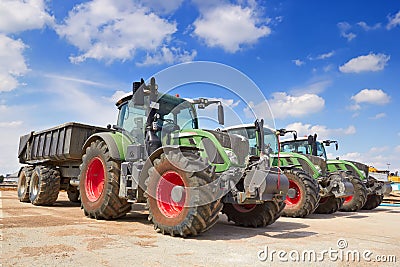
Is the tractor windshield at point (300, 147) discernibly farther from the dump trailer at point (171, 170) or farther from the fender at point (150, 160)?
the fender at point (150, 160)

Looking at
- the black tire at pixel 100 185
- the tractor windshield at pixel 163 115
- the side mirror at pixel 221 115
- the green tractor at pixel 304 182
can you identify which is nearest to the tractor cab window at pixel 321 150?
the green tractor at pixel 304 182

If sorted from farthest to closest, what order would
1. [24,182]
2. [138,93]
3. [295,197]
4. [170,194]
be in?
[24,182]
[295,197]
[138,93]
[170,194]

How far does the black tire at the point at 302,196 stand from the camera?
10078 millimetres

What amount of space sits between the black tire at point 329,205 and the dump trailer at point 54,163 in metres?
7.54

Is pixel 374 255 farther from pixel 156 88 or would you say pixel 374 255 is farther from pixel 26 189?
pixel 26 189

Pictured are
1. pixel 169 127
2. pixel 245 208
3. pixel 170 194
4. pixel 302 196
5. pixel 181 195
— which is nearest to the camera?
pixel 181 195

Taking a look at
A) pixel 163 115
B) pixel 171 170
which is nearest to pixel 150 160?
pixel 171 170

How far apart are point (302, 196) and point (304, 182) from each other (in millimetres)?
396

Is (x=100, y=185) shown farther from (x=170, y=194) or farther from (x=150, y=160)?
(x=170, y=194)

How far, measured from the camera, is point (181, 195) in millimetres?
→ 5969

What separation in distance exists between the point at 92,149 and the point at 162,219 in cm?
321

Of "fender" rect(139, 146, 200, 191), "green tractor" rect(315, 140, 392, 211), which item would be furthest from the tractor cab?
"fender" rect(139, 146, 200, 191)

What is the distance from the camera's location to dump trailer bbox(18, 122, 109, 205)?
10555mm

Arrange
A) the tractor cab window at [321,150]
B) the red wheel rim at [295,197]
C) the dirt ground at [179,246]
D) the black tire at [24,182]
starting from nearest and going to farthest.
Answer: the dirt ground at [179,246] < the red wheel rim at [295,197] < the black tire at [24,182] < the tractor cab window at [321,150]
